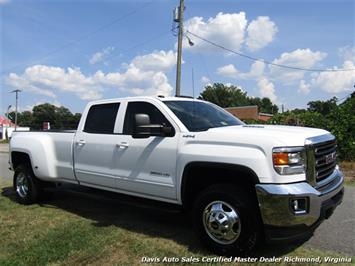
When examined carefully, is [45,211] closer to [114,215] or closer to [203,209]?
[114,215]

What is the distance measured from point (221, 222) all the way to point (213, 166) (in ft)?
2.08

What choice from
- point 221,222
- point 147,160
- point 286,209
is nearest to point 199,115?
point 147,160

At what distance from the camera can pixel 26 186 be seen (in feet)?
25.8

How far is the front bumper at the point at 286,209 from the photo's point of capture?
4.28 metres

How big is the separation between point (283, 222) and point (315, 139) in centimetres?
104

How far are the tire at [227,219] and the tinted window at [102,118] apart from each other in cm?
208

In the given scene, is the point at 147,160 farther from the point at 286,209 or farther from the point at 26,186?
the point at 26,186

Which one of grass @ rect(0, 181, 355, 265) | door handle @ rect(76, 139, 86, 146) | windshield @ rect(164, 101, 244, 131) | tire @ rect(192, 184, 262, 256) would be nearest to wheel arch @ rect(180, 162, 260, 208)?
tire @ rect(192, 184, 262, 256)

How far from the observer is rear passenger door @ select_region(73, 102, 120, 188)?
6156mm

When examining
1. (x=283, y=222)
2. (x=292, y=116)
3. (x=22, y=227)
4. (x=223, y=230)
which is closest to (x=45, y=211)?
(x=22, y=227)

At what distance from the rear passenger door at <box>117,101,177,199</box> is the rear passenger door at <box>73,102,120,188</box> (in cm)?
21

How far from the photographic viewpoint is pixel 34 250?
16.9ft

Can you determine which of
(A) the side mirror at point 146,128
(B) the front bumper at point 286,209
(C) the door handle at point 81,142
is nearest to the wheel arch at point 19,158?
(C) the door handle at point 81,142

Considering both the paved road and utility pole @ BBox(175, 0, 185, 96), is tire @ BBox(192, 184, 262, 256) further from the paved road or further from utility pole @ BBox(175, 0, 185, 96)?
utility pole @ BBox(175, 0, 185, 96)
